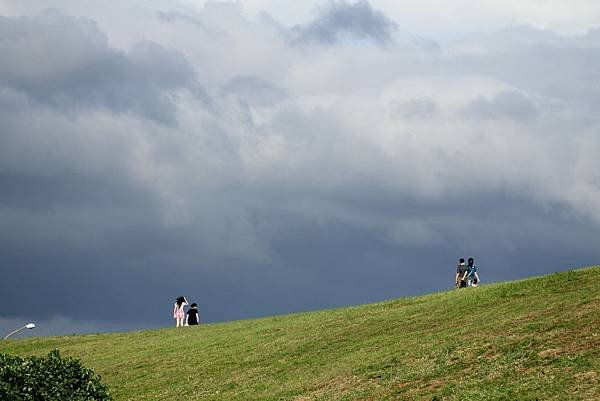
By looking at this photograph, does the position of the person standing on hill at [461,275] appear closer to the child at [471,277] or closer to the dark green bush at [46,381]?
the child at [471,277]

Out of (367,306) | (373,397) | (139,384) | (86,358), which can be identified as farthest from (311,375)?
(86,358)

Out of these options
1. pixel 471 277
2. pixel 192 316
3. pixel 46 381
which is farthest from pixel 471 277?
pixel 46 381

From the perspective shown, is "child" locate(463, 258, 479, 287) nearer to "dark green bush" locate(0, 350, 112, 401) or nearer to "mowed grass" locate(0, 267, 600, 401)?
"mowed grass" locate(0, 267, 600, 401)

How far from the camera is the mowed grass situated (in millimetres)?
33125

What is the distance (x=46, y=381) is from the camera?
1259 inches

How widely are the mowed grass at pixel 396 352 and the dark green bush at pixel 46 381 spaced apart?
27.8 ft

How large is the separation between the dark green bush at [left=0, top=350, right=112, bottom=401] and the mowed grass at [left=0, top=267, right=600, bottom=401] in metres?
8.48

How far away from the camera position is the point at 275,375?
43.1 metres

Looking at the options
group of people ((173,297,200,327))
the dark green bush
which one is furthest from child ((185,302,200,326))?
the dark green bush

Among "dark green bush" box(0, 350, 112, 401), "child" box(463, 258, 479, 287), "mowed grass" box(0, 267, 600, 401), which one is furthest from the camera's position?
"child" box(463, 258, 479, 287)

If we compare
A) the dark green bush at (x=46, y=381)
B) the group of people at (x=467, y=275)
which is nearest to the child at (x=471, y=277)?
the group of people at (x=467, y=275)

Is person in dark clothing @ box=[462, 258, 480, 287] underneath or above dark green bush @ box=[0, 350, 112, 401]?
above

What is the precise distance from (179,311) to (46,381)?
33941 millimetres

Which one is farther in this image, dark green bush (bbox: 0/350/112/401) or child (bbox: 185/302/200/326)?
child (bbox: 185/302/200/326)
